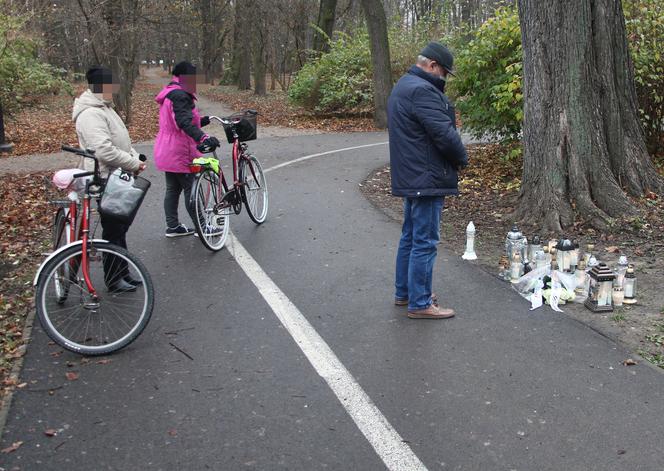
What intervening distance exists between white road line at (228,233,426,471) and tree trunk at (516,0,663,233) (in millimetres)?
3519

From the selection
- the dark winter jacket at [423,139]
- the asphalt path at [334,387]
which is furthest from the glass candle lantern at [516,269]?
the dark winter jacket at [423,139]

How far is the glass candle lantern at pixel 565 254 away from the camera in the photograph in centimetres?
613

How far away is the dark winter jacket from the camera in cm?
505

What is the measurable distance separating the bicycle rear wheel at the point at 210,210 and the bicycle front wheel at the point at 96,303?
1.87 meters

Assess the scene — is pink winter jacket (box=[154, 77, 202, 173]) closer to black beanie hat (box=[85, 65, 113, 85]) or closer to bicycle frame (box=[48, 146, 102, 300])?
black beanie hat (box=[85, 65, 113, 85])

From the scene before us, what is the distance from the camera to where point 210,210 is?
7.38 meters

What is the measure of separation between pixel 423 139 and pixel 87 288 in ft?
8.69

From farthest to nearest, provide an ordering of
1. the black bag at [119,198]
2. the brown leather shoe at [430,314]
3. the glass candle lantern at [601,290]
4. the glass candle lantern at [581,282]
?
the glass candle lantern at [581,282] → the glass candle lantern at [601,290] → the brown leather shoe at [430,314] → the black bag at [119,198]

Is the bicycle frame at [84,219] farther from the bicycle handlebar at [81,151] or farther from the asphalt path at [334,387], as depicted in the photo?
the asphalt path at [334,387]

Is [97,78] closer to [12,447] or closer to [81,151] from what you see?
[81,151]

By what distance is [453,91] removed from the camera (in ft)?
43.8

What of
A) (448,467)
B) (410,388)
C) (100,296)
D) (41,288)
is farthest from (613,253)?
(41,288)

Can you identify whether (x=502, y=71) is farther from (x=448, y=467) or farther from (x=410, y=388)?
(x=448, y=467)

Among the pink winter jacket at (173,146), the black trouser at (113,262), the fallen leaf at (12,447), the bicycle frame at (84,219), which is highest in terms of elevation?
the pink winter jacket at (173,146)
